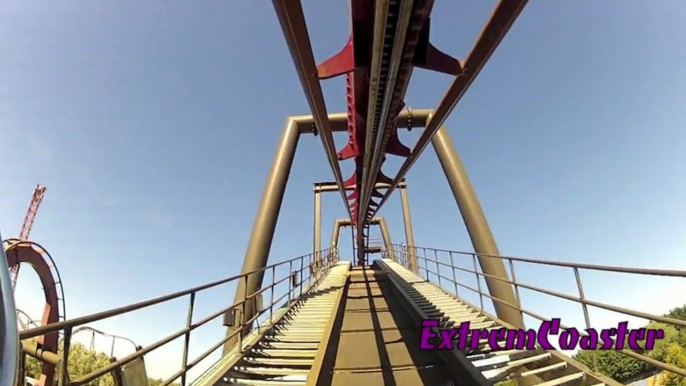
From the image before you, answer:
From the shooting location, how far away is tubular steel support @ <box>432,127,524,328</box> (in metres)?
7.18

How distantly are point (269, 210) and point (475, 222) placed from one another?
5237 mm

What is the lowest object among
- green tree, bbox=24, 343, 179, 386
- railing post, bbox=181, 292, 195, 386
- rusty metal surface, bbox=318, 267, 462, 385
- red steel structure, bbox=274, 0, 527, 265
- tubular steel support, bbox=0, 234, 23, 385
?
green tree, bbox=24, 343, 179, 386

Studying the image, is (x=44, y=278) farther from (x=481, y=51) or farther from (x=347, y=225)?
(x=347, y=225)

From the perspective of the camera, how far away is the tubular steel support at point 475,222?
7.18 m

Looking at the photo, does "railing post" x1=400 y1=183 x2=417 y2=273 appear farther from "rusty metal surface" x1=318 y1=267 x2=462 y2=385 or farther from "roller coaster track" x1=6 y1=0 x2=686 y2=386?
"rusty metal surface" x1=318 y1=267 x2=462 y2=385

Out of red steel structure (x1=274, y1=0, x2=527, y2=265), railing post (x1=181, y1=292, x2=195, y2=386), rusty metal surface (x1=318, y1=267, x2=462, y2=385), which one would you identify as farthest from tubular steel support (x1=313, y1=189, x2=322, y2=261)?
railing post (x1=181, y1=292, x2=195, y2=386)

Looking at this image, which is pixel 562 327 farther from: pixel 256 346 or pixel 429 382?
pixel 256 346

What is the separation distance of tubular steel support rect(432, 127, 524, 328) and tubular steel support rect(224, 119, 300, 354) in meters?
4.13

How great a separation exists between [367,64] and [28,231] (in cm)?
6655

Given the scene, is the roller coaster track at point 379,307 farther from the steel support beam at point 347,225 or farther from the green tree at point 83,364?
the green tree at point 83,364

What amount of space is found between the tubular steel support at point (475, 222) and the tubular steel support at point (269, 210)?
4.13m

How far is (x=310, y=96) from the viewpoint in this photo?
339 centimetres

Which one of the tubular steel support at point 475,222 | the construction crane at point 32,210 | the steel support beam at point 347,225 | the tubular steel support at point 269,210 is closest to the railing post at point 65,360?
the tubular steel support at point 475,222

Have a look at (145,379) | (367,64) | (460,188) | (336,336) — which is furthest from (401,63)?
(460,188)
